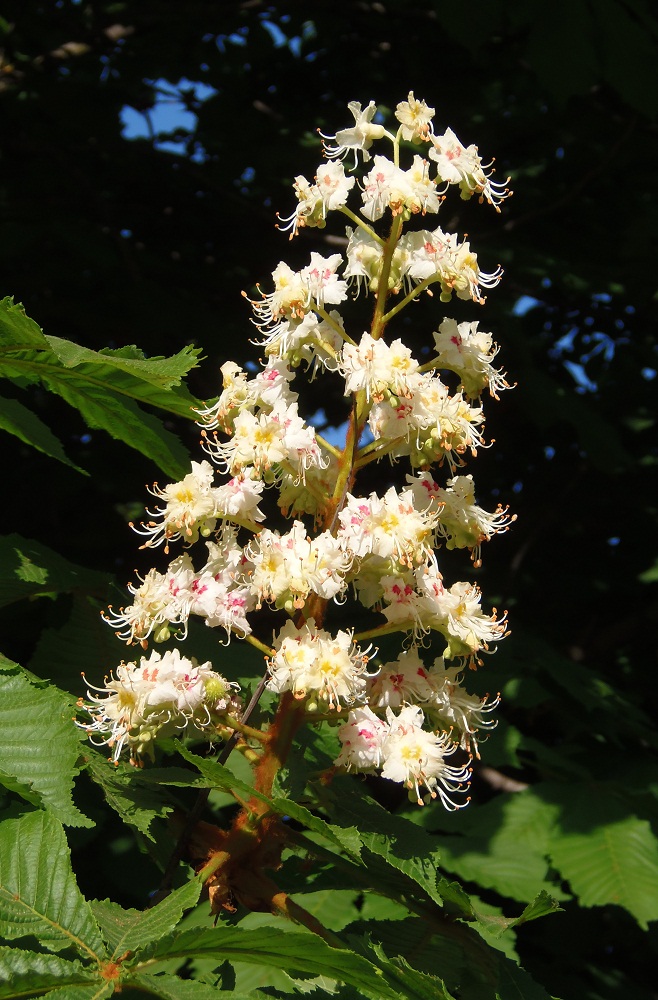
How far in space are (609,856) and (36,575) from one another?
1361mm

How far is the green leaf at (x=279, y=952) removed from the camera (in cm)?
112

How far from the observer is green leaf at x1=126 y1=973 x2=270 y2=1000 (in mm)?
1140

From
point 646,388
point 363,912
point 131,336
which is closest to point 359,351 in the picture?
point 363,912

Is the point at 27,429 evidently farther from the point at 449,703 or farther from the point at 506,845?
the point at 506,845

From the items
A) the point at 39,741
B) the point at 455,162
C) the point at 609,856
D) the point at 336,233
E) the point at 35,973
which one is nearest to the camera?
the point at 35,973

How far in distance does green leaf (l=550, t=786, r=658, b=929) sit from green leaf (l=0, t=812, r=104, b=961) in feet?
3.99

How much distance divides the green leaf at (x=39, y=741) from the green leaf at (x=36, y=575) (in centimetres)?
29

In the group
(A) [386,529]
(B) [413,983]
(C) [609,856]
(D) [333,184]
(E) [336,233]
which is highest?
(D) [333,184]

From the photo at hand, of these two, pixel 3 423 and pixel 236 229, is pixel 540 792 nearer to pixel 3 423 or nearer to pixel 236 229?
pixel 3 423

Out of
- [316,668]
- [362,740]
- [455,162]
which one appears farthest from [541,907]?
[455,162]

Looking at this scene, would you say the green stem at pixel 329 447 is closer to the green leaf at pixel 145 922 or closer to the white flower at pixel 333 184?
the white flower at pixel 333 184

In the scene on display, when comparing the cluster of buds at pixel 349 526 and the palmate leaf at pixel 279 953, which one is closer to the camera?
the palmate leaf at pixel 279 953

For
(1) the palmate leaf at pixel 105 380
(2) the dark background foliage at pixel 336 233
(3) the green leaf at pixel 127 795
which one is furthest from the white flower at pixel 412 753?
(2) the dark background foliage at pixel 336 233

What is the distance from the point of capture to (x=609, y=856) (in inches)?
85.5
